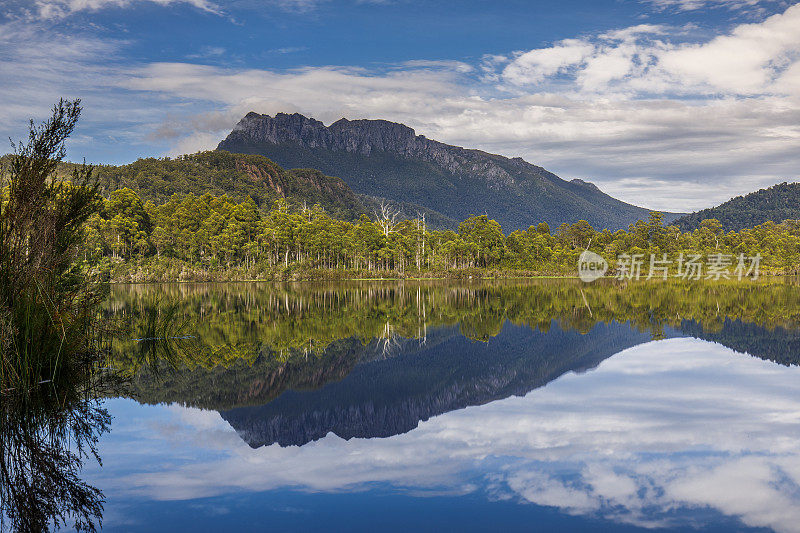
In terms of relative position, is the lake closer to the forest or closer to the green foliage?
the green foliage

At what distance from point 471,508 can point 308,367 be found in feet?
24.9

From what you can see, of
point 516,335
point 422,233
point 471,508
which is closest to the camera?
point 471,508

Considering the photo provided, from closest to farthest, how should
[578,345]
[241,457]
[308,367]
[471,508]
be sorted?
1. [471,508]
2. [241,457]
3. [308,367]
4. [578,345]

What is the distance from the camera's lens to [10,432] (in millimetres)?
6836

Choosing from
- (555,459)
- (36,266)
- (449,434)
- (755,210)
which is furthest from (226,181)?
(755,210)

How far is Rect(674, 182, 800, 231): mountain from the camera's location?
163750 millimetres

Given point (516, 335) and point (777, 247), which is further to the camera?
point (777, 247)

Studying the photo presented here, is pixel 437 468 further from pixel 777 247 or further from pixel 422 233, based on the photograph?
pixel 777 247

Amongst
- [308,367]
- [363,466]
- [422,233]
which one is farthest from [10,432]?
[422,233]

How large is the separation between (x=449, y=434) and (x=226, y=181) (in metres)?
127

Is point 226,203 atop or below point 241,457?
atop

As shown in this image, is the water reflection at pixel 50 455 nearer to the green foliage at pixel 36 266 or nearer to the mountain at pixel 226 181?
the green foliage at pixel 36 266

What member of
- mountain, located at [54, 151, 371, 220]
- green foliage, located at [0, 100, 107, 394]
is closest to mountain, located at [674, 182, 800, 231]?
mountain, located at [54, 151, 371, 220]

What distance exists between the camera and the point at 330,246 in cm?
7544
